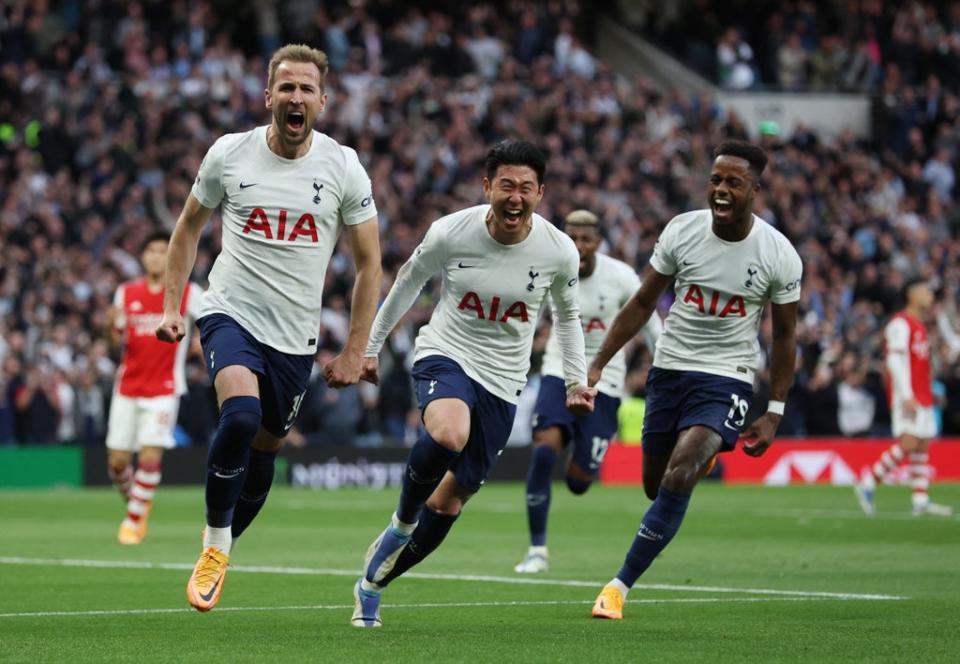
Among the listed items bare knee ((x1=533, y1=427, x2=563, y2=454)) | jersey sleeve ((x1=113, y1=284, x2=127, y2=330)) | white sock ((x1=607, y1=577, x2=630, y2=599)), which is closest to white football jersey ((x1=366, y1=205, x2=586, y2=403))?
white sock ((x1=607, y1=577, x2=630, y2=599))

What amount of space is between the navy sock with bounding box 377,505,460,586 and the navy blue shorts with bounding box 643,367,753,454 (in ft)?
5.44

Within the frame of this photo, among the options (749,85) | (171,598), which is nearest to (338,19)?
(749,85)

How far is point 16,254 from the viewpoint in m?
27.4

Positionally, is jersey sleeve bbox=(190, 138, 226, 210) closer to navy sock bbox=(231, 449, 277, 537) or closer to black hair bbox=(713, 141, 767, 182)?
navy sock bbox=(231, 449, 277, 537)

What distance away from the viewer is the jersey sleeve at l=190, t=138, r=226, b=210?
9.98m

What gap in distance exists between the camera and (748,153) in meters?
10.9

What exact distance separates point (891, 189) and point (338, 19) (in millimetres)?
11517

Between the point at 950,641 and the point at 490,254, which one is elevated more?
the point at 490,254

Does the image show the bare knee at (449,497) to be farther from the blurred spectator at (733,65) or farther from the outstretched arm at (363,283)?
the blurred spectator at (733,65)

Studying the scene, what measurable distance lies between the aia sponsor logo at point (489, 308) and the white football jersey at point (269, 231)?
0.84 metres

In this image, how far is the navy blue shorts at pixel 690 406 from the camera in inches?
431

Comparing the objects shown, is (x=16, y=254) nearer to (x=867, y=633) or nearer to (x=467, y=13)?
(x=467, y=13)

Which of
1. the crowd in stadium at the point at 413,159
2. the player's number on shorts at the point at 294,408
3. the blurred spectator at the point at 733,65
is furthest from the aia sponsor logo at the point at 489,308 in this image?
the blurred spectator at the point at 733,65

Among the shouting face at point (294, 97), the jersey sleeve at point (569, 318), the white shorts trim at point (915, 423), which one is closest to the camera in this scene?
the shouting face at point (294, 97)
